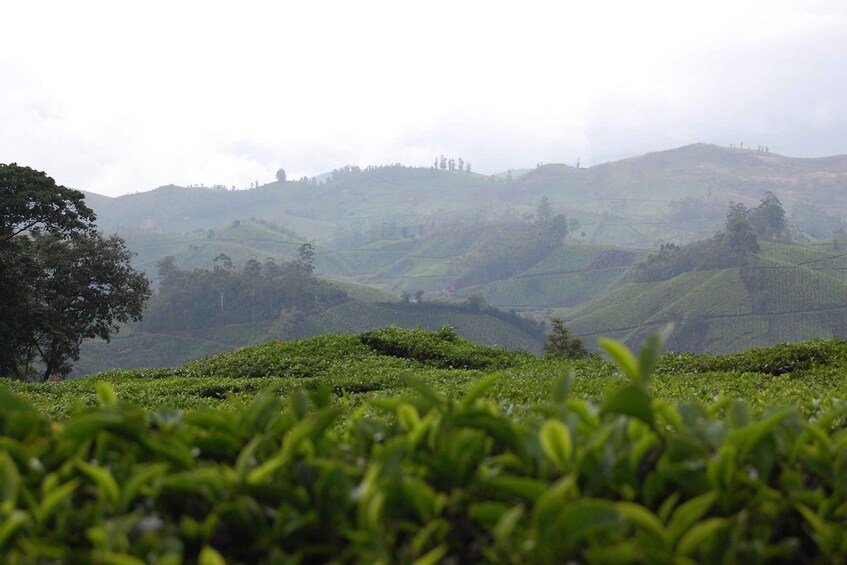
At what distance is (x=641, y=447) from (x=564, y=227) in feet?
479

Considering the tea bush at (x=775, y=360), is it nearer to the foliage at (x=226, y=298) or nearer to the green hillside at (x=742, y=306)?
the green hillside at (x=742, y=306)

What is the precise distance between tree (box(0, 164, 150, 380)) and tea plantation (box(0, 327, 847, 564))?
19.4 meters

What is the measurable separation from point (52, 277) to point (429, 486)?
2412cm

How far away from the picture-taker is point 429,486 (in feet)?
4.74

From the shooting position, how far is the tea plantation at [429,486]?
1.22 meters

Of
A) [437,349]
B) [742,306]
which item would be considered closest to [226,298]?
[742,306]

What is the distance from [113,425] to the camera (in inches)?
56.8

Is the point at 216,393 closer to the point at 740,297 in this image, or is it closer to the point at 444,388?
the point at 444,388

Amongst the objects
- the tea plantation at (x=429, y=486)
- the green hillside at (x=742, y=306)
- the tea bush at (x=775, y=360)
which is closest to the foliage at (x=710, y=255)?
the green hillside at (x=742, y=306)

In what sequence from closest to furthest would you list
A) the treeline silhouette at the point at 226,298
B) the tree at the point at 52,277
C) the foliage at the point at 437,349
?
the foliage at the point at 437,349 < the tree at the point at 52,277 < the treeline silhouette at the point at 226,298

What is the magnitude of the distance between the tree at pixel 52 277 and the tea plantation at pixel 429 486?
63.8 ft

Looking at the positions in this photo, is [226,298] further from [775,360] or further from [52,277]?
[775,360]

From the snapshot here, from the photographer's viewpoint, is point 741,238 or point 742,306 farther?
point 741,238

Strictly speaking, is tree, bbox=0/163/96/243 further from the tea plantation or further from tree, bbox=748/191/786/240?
tree, bbox=748/191/786/240
